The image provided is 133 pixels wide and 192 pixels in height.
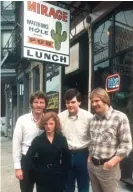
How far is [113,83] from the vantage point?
23.9ft

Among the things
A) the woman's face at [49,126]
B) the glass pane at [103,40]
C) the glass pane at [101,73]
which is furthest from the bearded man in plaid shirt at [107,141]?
the glass pane at [103,40]

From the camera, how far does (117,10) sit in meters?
7.52

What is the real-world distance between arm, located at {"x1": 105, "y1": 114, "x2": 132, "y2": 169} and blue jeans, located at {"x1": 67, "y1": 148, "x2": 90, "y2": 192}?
73 cm

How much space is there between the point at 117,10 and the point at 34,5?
6.76ft

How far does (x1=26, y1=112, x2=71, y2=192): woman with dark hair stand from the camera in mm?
3744

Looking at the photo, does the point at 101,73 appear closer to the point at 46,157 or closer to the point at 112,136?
the point at 112,136

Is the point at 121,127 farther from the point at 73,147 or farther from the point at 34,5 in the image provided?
the point at 34,5

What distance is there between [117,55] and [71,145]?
12.6 feet

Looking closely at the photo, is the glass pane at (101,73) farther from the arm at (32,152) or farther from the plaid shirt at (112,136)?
the arm at (32,152)

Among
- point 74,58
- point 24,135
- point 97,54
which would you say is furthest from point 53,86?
point 24,135

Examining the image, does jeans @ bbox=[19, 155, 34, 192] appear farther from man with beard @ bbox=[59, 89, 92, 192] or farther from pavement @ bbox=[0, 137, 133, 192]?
pavement @ bbox=[0, 137, 133, 192]

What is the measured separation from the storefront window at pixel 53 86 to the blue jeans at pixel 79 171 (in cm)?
629

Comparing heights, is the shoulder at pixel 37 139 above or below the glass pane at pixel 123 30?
below

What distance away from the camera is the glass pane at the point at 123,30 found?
7.06 meters
